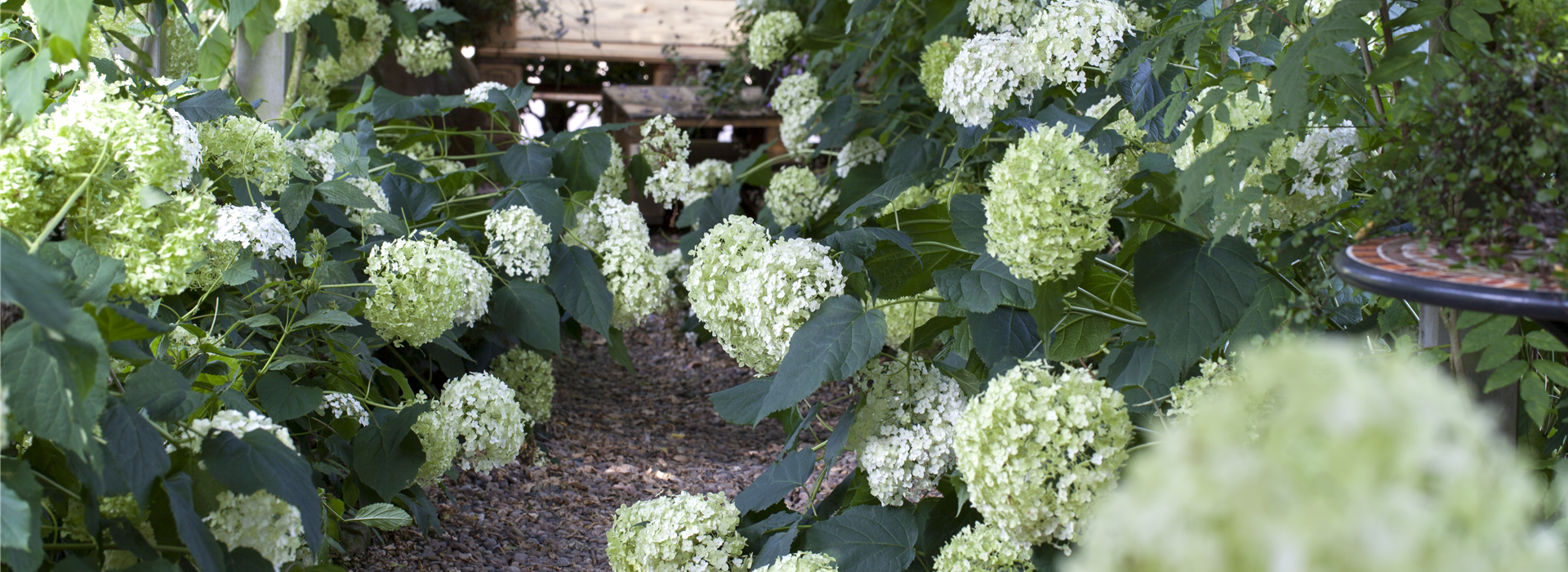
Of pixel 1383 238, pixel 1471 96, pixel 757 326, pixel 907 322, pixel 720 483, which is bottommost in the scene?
pixel 720 483

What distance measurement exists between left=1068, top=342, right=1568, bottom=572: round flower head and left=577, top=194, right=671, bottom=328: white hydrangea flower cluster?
2.14m

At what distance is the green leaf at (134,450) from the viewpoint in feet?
2.96

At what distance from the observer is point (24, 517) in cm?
76

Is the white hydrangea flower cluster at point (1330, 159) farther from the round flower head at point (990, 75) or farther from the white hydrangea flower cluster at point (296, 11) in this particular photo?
the white hydrangea flower cluster at point (296, 11)

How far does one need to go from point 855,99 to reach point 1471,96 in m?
2.33

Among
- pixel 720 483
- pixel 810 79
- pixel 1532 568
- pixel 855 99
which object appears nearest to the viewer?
pixel 1532 568

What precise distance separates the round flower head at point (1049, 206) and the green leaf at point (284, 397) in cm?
110

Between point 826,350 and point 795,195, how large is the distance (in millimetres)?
2001

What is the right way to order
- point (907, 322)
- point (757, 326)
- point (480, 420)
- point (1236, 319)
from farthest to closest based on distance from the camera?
1. point (907, 322)
2. point (480, 420)
3. point (757, 326)
4. point (1236, 319)

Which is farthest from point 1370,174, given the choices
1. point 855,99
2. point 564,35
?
point 564,35

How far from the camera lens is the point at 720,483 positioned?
103 inches

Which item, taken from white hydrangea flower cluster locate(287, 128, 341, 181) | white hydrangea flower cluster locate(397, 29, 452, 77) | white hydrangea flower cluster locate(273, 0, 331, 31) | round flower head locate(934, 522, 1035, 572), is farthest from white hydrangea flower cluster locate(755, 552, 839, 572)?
white hydrangea flower cluster locate(397, 29, 452, 77)

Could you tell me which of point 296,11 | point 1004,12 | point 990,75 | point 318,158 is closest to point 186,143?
point 318,158

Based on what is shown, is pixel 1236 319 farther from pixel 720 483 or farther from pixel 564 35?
pixel 564 35
